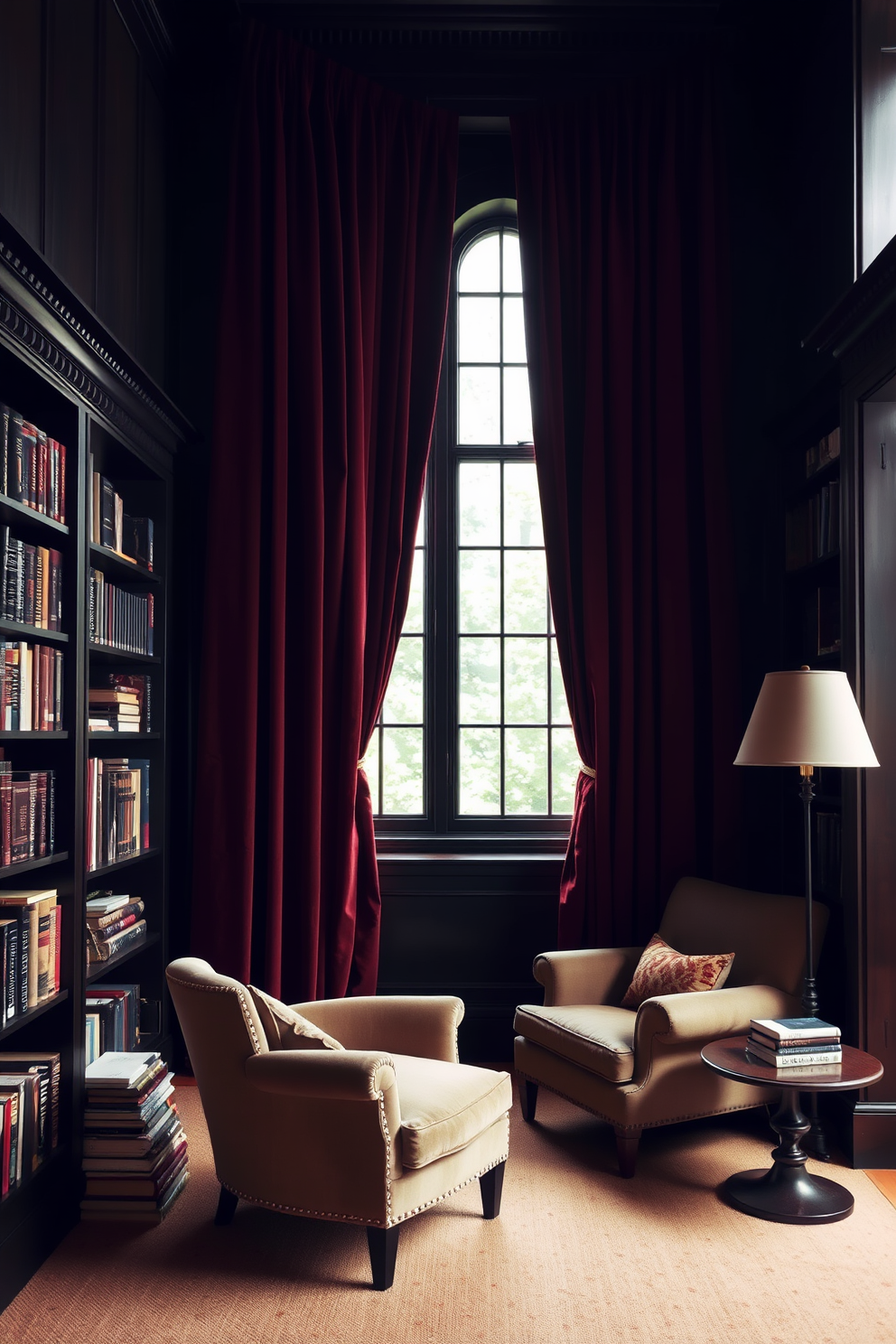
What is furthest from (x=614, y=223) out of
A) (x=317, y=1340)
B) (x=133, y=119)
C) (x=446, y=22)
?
(x=317, y=1340)

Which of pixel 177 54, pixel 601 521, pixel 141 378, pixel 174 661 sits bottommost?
pixel 174 661

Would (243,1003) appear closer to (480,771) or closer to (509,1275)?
(509,1275)

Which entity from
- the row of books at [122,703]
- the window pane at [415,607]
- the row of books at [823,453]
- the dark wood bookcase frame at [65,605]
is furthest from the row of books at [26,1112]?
the row of books at [823,453]

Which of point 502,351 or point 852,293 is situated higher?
point 502,351

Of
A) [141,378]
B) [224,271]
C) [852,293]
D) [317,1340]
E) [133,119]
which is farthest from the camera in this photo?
[224,271]

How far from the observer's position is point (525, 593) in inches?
184

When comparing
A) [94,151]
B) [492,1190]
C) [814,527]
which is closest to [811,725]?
[814,527]

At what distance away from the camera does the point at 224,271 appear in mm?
4250

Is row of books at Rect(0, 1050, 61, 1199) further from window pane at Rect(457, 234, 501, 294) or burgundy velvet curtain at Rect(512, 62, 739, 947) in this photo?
window pane at Rect(457, 234, 501, 294)

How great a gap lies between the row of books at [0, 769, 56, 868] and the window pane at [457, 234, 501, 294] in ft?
9.73

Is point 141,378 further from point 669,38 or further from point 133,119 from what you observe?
point 669,38

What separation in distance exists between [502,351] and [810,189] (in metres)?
1.38

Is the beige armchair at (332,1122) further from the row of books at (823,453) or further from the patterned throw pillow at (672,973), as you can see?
Answer: the row of books at (823,453)

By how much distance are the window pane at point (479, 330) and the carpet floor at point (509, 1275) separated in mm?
3290
